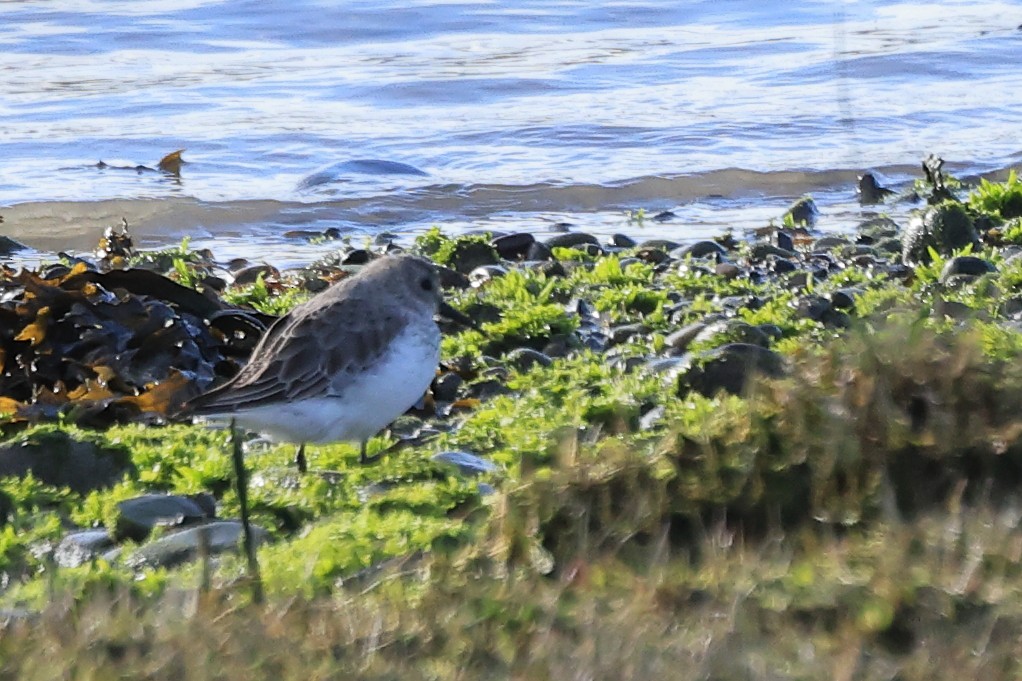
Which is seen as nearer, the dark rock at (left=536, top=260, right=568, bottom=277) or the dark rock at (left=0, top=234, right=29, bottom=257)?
the dark rock at (left=536, top=260, right=568, bottom=277)

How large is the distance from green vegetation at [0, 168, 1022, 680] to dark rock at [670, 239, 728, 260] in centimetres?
273

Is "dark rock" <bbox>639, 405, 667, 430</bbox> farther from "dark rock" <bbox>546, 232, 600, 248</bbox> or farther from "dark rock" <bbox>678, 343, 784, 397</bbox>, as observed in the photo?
"dark rock" <bbox>546, 232, 600, 248</bbox>

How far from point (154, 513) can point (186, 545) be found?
0.42 meters

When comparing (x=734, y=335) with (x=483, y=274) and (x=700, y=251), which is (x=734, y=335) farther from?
(x=700, y=251)

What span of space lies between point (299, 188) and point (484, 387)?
20.0ft

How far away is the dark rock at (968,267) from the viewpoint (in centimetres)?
717

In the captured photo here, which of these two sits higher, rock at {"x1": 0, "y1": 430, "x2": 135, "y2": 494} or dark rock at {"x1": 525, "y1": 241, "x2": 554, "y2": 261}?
rock at {"x1": 0, "y1": 430, "x2": 135, "y2": 494}

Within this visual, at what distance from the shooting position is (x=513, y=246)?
909 centimetres

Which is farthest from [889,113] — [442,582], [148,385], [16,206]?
[442,582]

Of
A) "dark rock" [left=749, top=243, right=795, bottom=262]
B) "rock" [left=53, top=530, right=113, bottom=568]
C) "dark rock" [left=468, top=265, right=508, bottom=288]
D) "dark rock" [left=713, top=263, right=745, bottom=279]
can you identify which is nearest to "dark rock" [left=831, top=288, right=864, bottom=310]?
"dark rock" [left=713, top=263, right=745, bottom=279]

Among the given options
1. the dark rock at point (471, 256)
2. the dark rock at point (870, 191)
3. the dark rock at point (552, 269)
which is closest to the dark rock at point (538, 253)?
the dark rock at point (471, 256)

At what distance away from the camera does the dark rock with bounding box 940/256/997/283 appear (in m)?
7.17

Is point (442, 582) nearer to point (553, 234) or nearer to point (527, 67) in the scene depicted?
point (553, 234)

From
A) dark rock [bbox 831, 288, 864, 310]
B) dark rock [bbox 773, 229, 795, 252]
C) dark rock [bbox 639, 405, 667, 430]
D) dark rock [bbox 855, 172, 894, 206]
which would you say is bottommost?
dark rock [bbox 855, 172, 894, 206]
